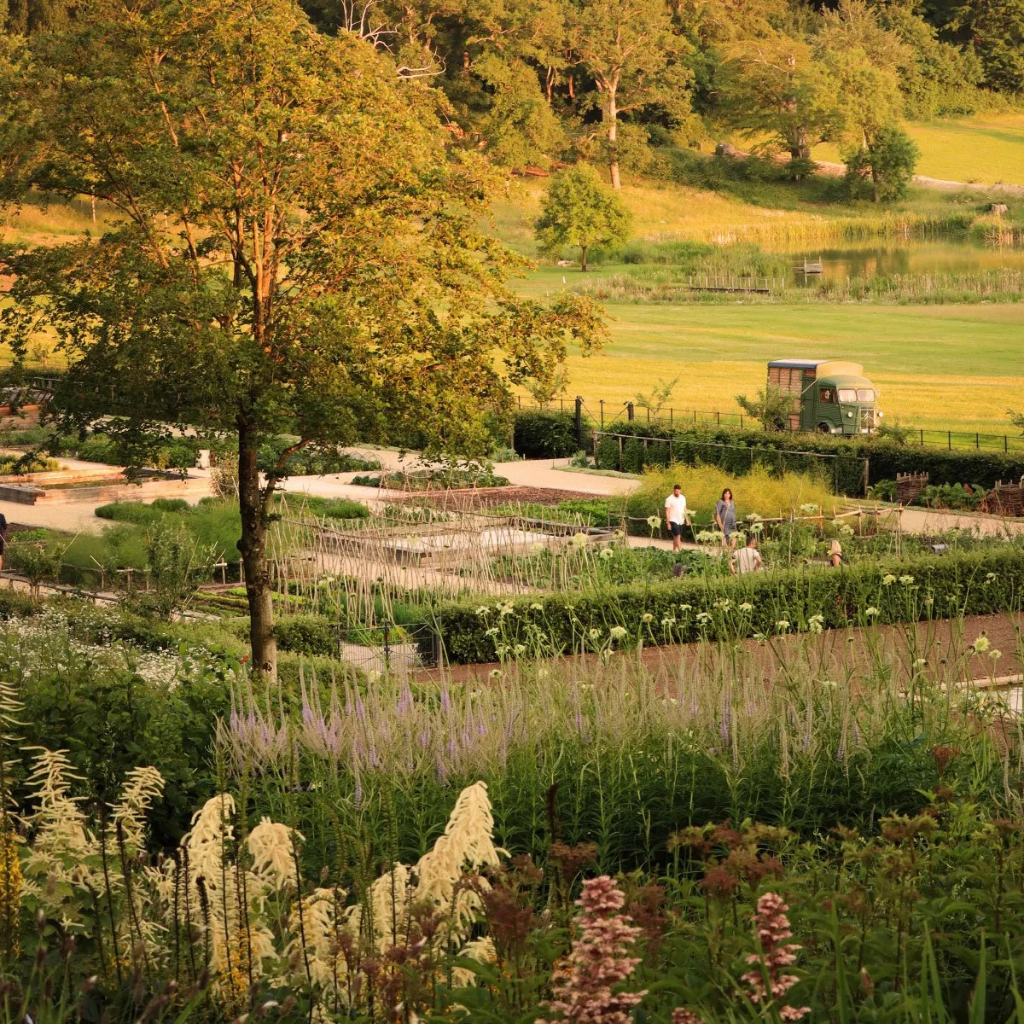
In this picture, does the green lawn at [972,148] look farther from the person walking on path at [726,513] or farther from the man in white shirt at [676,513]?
the person walking on path at [726,513]

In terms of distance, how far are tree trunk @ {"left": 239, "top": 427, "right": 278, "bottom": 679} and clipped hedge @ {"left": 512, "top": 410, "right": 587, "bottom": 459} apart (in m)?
21.5

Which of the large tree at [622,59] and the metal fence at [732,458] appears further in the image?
the large tree at [622,59]

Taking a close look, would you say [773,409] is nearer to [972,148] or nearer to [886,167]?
[886,167]

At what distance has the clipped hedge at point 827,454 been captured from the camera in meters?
28.7

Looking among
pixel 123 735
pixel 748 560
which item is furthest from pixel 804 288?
pixel 123 735

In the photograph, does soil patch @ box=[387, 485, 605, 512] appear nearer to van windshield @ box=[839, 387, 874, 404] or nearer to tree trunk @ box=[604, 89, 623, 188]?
van windshield @ box=[839, 387, 874, 404]

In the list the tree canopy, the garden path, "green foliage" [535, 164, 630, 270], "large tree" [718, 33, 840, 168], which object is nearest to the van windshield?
the garden path

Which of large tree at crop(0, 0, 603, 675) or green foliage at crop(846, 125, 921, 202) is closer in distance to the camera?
large tree at crop(0, 0, 603, 675)

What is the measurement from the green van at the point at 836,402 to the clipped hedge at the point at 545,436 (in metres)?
4.92

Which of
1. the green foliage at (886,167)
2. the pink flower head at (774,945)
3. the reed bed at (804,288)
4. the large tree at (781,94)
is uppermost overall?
the large tree at (781,94)

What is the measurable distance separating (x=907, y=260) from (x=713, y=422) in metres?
49.2

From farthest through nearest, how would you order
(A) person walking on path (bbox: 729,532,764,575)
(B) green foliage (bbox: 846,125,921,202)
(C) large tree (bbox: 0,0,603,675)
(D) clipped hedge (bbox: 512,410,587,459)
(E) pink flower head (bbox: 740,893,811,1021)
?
(B) green foliage (bbox: 846,125,921,202) < (D) clipped hedge (bbox: 512,410,587,459) < (A) person walking on path (bbox: 729,532,764,575) < (C) large tree (bbox: 0,0,603,675) < (E) pink flower head (bbox: 740,893,811,1021)

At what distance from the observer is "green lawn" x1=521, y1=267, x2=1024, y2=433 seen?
47.8 m

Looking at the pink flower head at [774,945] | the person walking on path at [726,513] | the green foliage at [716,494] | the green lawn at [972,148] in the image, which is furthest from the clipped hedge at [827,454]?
the green lawn at [972,148]
